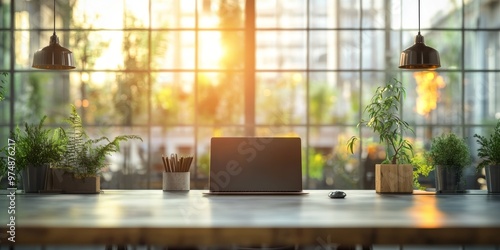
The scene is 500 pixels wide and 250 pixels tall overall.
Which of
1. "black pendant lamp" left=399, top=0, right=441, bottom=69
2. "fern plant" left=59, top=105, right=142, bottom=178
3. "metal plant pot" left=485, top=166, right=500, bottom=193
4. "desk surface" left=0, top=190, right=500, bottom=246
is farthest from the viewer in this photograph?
"black pendant lamp" left=399, top=0, right=441, bottom=69

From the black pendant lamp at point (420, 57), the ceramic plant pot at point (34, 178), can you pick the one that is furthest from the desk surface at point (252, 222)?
the black pendant lamp at point (420, 57)

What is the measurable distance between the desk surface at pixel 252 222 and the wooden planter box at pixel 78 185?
64 cm

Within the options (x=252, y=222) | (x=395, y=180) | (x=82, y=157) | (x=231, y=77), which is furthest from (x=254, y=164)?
(x=231, y=77)

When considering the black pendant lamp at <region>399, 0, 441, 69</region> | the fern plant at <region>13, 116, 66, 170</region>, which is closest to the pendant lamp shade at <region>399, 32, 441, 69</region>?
the black pendant lamp at <region>399, 0, 441, 69</region>

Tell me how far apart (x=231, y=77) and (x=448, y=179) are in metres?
14.7

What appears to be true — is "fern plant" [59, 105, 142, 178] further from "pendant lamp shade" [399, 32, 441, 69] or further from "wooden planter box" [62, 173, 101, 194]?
"pendant lamp shade" [399, 32, 441, 69]

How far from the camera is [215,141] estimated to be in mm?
4035

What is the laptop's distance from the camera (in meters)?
4.03

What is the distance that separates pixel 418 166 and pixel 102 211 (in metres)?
2.12

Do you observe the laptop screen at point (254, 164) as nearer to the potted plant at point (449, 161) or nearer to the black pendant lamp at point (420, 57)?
the potted plant at point (449, 161)

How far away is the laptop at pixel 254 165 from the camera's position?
4.03m

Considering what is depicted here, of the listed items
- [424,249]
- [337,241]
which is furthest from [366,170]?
[337,241]

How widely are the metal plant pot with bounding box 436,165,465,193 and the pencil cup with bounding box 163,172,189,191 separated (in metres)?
1.54

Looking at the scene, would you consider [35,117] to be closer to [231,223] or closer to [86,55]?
[86,55]
